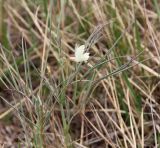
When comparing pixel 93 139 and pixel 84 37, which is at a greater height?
pixel 84 37

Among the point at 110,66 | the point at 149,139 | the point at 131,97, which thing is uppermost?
the point at 110,66

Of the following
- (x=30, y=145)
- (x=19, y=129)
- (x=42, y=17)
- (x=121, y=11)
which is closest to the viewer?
(x=30, y=145)

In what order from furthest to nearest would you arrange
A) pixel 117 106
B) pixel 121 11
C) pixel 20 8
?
pixel 20 8
pixel 121 11
pixel 117 106

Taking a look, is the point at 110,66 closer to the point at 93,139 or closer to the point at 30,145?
the point at 93,139

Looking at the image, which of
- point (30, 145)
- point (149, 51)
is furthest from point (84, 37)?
point (30, 145)

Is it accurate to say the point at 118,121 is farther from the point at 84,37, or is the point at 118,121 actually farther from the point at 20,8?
the point at 20,8

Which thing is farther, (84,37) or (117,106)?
(84,37)

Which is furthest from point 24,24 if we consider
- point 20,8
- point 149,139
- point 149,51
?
point 149,139
